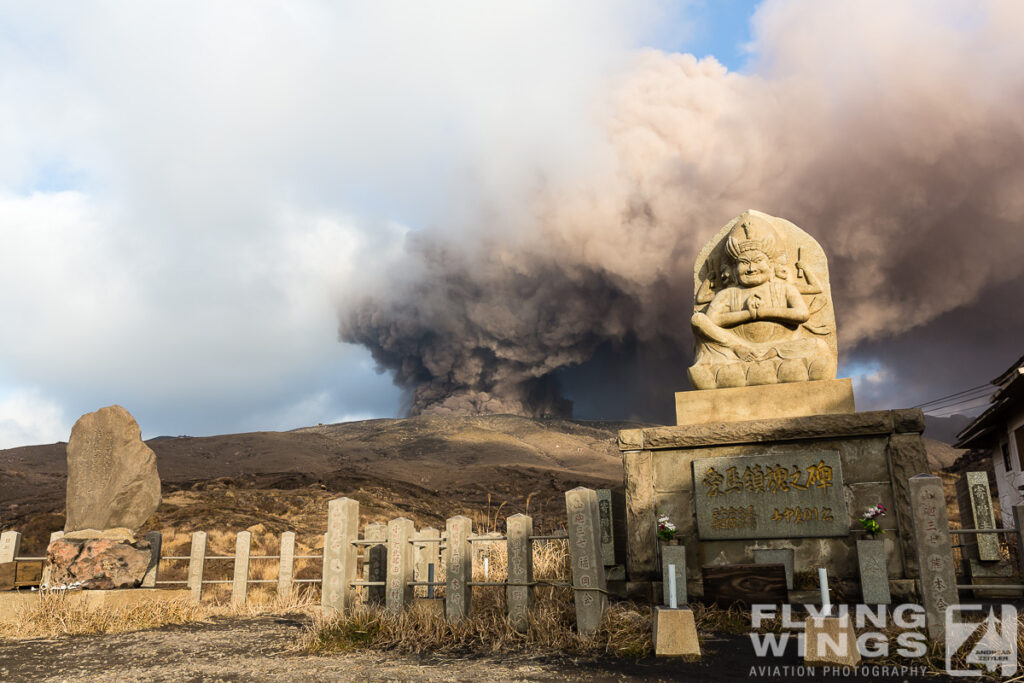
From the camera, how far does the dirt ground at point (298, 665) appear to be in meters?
5.11

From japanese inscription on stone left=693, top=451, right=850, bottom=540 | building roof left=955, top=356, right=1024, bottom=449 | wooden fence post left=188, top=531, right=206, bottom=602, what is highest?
building roof left=955, top=356, right=1024, bottom=449

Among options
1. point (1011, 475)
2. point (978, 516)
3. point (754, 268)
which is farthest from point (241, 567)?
point (1011, 475)

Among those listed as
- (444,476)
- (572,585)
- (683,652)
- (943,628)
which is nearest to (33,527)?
(572,585)

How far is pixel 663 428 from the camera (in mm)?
8367

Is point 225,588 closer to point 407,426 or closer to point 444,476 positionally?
point 444,476

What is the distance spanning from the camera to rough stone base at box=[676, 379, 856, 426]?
319 inches

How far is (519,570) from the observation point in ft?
22.9

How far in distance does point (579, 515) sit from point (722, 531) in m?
2.09

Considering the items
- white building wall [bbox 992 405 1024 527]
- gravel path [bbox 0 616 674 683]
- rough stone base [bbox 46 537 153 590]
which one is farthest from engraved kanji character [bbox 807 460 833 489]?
white building wall [bbox 992 405 1024 527]

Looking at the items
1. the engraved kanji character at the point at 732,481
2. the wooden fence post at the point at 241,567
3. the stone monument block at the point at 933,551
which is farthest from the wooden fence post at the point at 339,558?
the stone monument block at the point at 933,551

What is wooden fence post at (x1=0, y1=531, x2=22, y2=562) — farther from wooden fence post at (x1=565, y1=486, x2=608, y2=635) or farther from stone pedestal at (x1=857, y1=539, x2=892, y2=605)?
stone pedestal at (x1=857, y1=539, x2=892, y2=605)

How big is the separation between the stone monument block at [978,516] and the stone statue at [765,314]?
17.5ft

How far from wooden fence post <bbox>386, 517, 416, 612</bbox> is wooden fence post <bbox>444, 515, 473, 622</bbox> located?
57 centimetres

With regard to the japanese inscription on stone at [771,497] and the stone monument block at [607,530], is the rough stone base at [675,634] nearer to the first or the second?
the japanese inscription on stone at [771,497]
